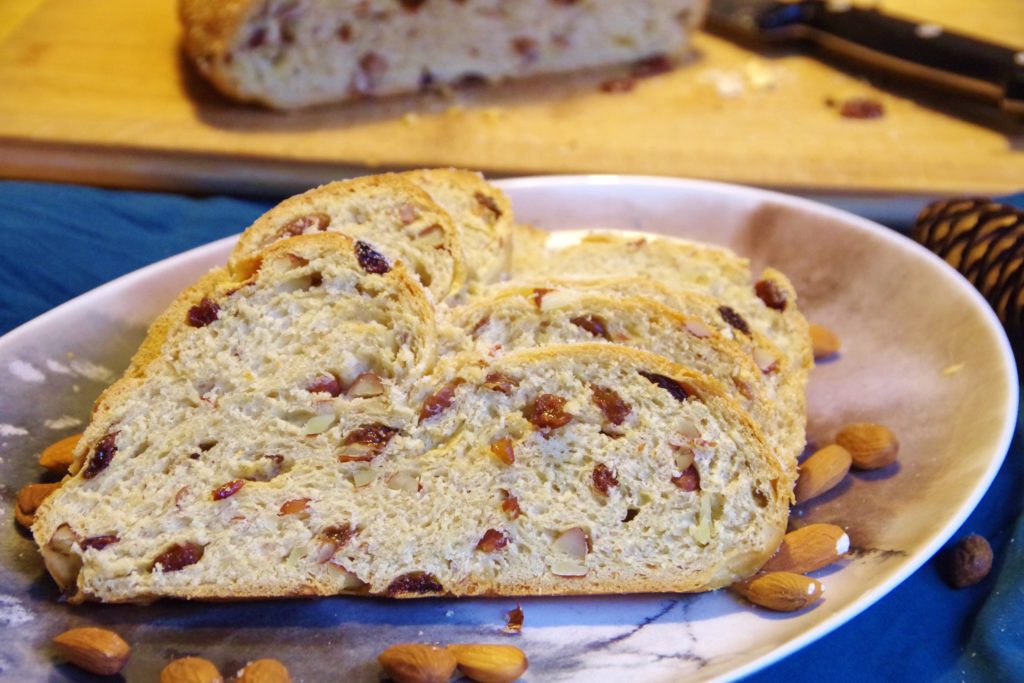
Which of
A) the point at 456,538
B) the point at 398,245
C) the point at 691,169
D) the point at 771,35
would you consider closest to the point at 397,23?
the point at 691,169

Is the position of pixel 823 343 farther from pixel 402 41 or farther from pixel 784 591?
pixel 402 41

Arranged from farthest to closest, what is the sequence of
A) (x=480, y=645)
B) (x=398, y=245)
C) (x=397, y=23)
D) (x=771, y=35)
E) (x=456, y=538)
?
(x=771, y=35), (x=397, y=23), (x=398, y=245), (x=456, y=538), (x=480, y=645)

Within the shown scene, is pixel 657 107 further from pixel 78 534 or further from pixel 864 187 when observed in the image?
pixel 78 534

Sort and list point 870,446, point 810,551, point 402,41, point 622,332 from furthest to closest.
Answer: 1. point 402,41
2. point 870,446
3. point 622,332
4. point 810,551

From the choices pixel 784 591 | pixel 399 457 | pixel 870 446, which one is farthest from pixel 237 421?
pixel 870 446

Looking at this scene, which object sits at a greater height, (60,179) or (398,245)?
(398,245)
